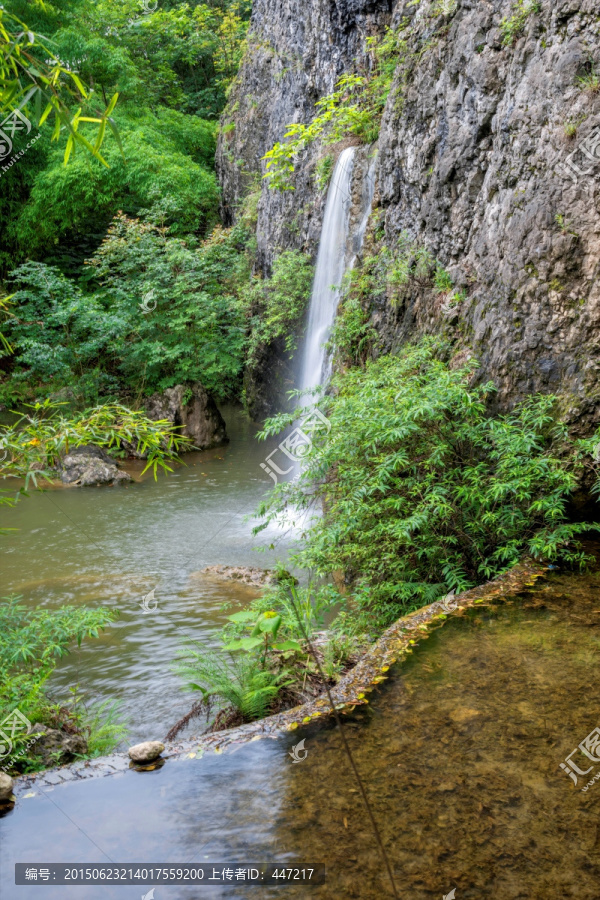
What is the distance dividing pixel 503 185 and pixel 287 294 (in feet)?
23.4

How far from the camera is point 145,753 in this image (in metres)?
2.79

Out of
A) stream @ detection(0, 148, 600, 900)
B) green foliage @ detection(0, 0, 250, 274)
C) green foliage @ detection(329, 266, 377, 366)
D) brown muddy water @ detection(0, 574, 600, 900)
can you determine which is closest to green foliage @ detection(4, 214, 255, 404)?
green foliage @ detection(0, 0, 250, 274)

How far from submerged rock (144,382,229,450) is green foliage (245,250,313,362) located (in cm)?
200

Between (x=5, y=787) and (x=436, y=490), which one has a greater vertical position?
(x=436, y=490)

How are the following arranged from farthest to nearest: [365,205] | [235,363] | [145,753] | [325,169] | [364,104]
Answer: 1. [235,363]
2. [325,169]
3. [364,104]
4. [365,205]
5. [145,753]

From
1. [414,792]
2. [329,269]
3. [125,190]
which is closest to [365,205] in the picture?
[329,269]

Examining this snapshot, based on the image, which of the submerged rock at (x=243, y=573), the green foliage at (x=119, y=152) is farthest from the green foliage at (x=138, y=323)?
the submerged rock at (x=243, y=573)

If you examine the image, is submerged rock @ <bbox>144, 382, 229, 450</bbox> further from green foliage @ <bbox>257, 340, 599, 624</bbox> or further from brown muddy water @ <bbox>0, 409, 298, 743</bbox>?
green foliage @ <bbox>257, 340, 599, 624</bbox>

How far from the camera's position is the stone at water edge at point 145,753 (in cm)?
278

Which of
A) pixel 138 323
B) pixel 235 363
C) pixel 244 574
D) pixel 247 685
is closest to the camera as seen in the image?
pixel 247 685

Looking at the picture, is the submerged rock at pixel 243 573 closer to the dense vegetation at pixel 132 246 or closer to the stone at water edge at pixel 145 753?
the stone at water edge at pixel 145 753

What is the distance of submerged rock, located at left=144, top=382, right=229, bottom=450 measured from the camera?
13.8 m

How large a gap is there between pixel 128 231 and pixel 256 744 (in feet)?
43.8

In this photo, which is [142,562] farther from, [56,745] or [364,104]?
[364,104]
